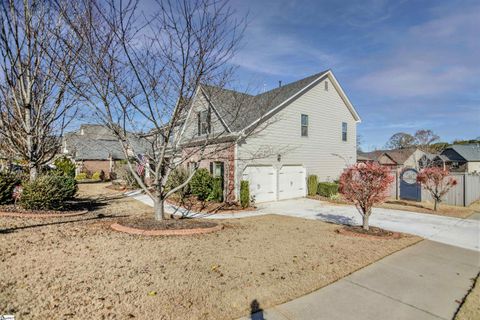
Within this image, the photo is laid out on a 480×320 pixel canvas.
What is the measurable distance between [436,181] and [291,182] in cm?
704

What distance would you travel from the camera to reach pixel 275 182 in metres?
14.7

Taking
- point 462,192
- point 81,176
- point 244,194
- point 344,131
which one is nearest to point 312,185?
point 344,131

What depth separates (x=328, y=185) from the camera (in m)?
16.3

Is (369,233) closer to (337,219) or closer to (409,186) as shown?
(337,219)

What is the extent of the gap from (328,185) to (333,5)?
984 cm

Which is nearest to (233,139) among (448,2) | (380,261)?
(380,261)

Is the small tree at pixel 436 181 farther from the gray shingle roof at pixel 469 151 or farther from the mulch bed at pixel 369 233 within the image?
the gray shingle roof at pixel 469 151

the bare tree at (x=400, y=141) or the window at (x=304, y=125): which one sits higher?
the bare tree at (x=400, y=141)

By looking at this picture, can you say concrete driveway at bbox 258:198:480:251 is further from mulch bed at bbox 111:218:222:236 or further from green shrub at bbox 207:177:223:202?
mulch bed at bbox 111:218:222:236

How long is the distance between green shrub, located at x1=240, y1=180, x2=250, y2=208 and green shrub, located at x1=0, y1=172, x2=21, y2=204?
965cm

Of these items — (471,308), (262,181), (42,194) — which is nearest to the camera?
(471,308)

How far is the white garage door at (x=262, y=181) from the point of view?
13.7 m

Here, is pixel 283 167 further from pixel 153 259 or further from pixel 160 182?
pixel 153 259

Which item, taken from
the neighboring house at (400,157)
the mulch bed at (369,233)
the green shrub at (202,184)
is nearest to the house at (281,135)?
the green shrub at (202,184)
